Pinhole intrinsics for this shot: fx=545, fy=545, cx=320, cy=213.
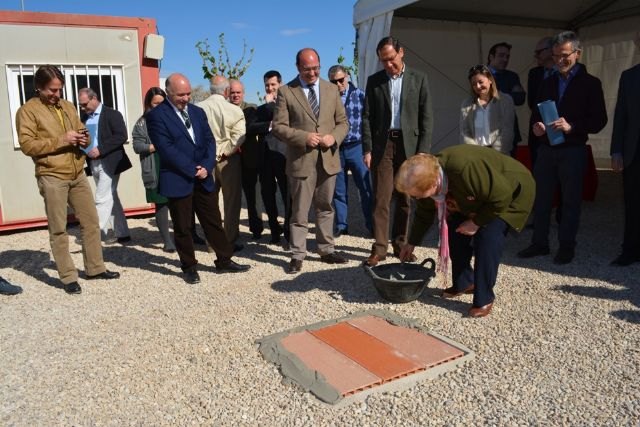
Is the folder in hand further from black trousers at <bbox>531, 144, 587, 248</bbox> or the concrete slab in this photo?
the concrete slab

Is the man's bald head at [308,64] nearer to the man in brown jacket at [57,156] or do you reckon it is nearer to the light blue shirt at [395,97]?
the light blue shirt at [395,97]

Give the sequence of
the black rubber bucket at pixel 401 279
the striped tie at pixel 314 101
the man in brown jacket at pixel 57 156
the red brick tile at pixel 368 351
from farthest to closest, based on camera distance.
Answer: the striped tie at pixel 314 101, the man in brown jacket at pixel 57 156, the black rubber bucket at pixel 401 279, the red brick tile at pixel 368 351

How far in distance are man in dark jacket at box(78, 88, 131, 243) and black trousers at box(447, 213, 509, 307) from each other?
12.3 ft

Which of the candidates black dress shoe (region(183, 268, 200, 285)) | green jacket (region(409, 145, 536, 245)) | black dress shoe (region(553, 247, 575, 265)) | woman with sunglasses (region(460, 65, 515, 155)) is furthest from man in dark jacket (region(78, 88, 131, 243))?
black dress shoe (region(553, 247, 575, 265))

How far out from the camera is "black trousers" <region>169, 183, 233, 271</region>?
4504 mm

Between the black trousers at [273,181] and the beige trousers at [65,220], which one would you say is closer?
the beige trousers at [65,220]

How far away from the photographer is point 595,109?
4.58 meters

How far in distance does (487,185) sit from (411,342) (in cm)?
104

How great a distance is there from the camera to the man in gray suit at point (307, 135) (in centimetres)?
463

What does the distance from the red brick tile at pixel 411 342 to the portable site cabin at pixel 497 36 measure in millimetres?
5374

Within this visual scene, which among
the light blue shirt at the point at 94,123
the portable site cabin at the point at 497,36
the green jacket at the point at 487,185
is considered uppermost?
the portable site cabin at the point at 497,36

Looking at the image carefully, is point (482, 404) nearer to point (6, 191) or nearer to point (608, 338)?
point (608, 338)

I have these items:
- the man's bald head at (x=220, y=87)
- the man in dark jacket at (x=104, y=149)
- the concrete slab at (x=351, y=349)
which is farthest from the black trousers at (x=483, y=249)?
the man in dark jacket at (x=104, y=149)

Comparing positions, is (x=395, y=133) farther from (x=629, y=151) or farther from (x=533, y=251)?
(x=629, y=151)
